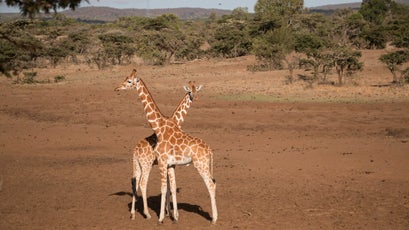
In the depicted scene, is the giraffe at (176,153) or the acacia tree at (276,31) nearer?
the giraffe at (176,153)

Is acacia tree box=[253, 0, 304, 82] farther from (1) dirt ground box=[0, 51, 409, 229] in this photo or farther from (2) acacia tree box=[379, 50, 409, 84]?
(1) dirt ground box=[0, 51, 409, 229]

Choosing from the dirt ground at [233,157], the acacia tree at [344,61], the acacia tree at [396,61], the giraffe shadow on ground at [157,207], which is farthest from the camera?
the acacia tree at [344,61]

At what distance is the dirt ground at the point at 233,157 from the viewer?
402 inches

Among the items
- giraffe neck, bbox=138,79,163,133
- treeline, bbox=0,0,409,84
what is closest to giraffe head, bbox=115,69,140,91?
giraffe neck, bbox=138,79,163,133

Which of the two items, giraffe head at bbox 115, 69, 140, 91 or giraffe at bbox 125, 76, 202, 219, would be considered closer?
giraffe at bbox 125, 76, 202, 219

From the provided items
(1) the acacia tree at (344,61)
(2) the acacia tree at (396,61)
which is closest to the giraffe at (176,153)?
(1) the acacia tree at (344,61)

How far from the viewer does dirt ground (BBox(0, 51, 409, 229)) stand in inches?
402

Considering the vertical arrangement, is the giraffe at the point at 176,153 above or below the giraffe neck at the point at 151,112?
below

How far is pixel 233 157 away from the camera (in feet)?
50.8

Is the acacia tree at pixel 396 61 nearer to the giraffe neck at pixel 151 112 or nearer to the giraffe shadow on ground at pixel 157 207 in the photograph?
the giraffe shadow on ground at pixel 157 207

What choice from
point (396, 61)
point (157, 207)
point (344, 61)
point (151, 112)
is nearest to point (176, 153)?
point (151, 112)

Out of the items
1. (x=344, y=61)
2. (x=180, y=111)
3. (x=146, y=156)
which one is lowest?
(x=344, y=61)

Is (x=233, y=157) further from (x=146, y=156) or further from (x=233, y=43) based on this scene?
(x=233, y=43)

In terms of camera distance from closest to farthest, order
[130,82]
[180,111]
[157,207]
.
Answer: [130,82]
[180,111]
[157,207]
